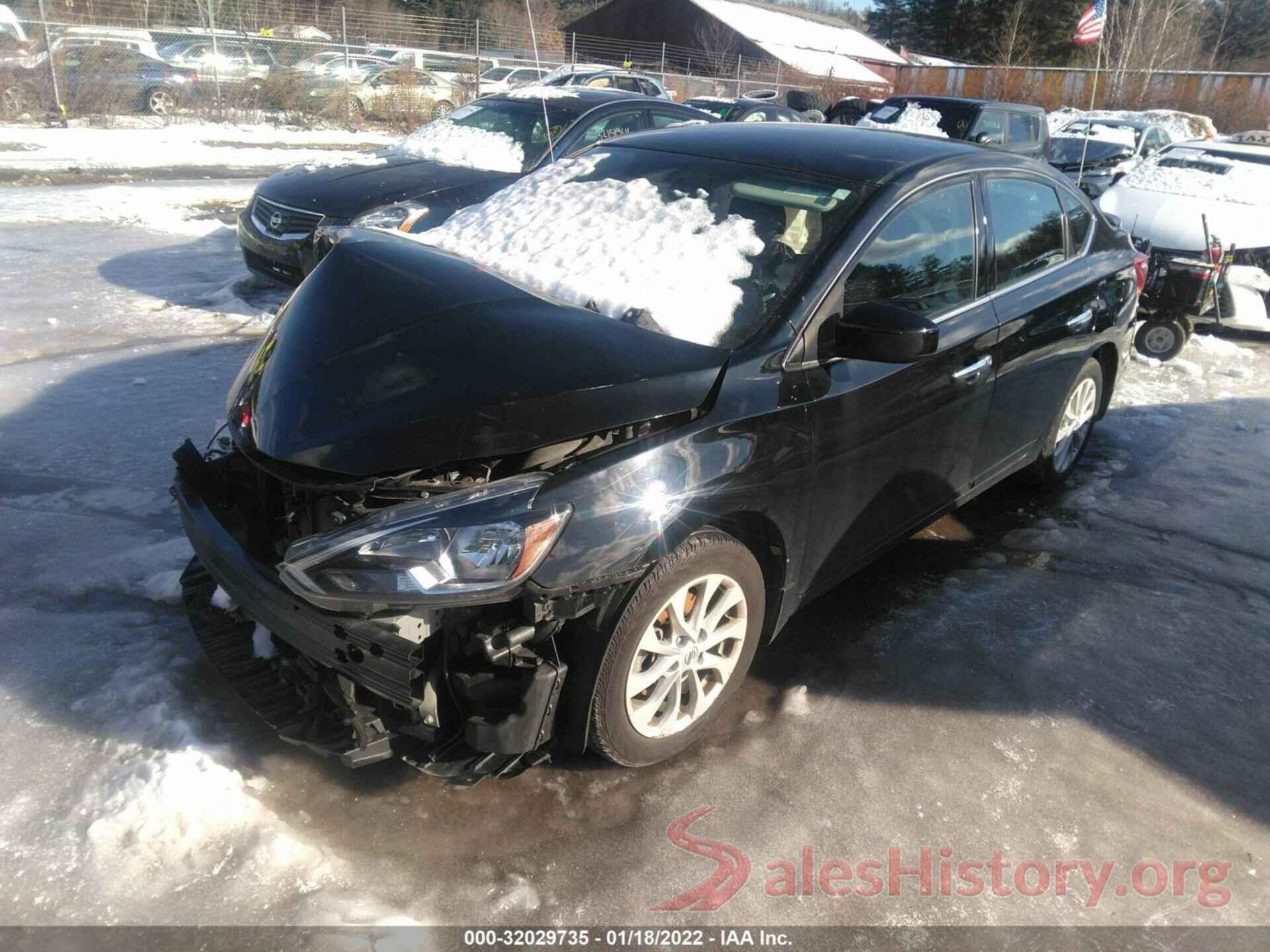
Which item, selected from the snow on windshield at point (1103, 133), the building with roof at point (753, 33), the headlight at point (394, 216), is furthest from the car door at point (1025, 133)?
the building with roof at point (753, 33)

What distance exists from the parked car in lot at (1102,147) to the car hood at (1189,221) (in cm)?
507

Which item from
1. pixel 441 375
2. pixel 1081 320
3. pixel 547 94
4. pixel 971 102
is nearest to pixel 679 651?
pixel 441 375

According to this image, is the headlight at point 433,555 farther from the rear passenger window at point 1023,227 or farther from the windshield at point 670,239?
the rear passenger window at point 1023,227

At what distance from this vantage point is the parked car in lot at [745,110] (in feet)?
46.6

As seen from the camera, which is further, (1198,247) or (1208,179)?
(1208,179)

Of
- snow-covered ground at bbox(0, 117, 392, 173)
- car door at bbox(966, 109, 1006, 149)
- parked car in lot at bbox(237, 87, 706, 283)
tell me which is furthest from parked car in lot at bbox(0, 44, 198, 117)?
car door at bbox(966, 109, 1006, 149)

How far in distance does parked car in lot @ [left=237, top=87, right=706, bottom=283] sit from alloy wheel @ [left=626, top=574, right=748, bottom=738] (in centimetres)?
408

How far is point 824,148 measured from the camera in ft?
12.1

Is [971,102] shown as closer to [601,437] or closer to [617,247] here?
[617,247]

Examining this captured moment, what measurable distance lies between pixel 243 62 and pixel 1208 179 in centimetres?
1995

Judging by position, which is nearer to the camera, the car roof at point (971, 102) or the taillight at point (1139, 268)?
the taillight at point (1139, 268)

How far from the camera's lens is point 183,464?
3141mm

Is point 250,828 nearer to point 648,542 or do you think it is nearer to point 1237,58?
point 648,542

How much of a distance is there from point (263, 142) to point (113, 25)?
7006 millimetres
